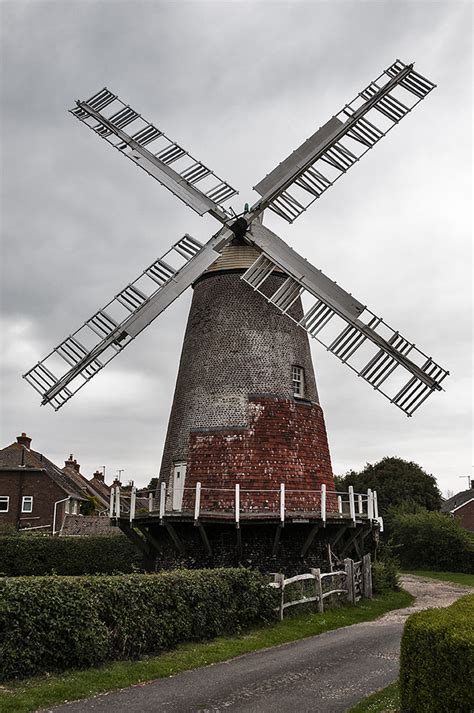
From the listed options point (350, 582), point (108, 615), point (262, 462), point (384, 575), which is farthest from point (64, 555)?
point (108, 615)

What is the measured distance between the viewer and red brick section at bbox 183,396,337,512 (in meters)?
15.9

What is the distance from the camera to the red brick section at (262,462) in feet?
52.3

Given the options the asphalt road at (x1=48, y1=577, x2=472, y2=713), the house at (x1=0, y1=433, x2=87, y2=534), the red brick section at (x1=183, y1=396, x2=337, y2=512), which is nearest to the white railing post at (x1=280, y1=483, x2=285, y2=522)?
the red brick section at (x1=183, y1=396, x2=337, y2=512)

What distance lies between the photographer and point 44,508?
39.9 meters

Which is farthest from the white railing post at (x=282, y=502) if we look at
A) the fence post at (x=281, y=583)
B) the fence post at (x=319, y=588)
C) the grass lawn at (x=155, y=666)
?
the grass lawn at (x=155, y=666)

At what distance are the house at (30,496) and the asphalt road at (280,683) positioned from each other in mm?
30375

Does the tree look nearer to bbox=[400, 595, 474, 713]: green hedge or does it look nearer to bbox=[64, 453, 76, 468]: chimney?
bbox=[64, 453, 76, 468]: chimney

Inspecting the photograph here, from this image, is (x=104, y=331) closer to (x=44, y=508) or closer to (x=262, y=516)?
(x=262, y=516)

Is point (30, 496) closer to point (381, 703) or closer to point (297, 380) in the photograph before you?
point (297, 380)

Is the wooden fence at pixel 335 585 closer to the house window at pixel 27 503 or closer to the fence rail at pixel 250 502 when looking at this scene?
the fence rail at pixel 250 502

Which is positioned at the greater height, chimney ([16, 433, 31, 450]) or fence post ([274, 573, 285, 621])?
chimney ([16, 433, 31, 450])

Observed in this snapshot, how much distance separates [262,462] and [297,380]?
9.48ft

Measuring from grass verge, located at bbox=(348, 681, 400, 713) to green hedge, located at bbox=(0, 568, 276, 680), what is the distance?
3.94 meters

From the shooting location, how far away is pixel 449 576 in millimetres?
30703
